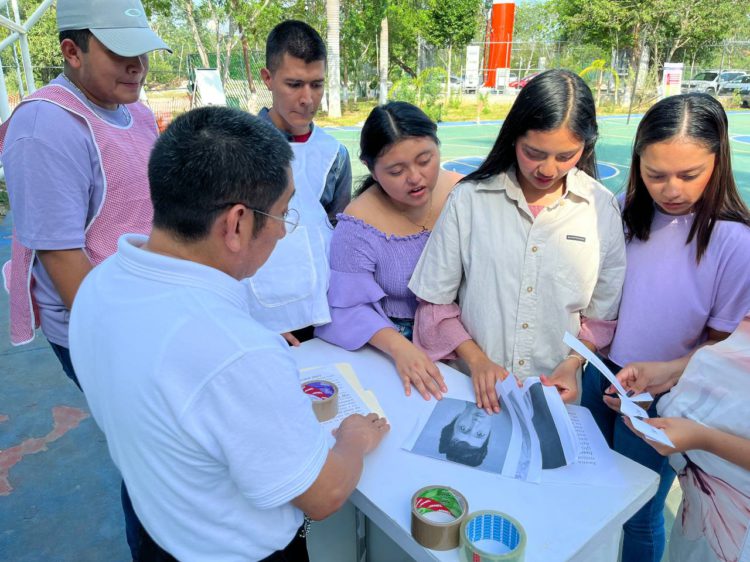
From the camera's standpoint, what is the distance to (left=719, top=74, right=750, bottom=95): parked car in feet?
65.6

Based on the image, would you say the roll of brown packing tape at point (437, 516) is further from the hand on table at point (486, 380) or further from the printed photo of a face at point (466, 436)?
the hand on table at point (486, 380)

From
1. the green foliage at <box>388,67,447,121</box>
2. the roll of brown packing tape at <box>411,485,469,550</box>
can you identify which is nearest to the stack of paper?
the roll of brown packing tape at <box>411,485,469,550</box>

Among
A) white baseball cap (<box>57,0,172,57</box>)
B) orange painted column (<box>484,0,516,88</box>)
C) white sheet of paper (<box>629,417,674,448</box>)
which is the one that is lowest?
white sheet of paper (<box>629,417,674,448</box>)

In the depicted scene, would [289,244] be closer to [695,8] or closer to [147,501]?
[147,501]

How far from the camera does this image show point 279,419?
0.89 m

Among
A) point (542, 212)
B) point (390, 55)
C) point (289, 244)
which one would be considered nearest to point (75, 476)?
point (289, 244)

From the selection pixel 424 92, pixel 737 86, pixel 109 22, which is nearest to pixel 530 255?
pixel 109 22

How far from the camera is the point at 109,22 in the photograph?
1.57 m

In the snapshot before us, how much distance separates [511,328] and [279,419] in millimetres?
955

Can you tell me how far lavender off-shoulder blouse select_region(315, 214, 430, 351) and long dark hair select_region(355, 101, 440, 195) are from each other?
0.25 metres

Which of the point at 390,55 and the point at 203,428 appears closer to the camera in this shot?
the point at 203,428

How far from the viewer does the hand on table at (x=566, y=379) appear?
1568 millimetres

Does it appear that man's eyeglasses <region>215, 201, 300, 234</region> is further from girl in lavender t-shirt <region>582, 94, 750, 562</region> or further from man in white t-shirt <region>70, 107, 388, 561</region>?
girl in lavender t-shirt <region>582, 94, 750, 562</region>

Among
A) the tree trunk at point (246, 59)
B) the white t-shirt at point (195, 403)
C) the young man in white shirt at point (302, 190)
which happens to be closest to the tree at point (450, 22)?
the tree trunk at point (246, 59)
